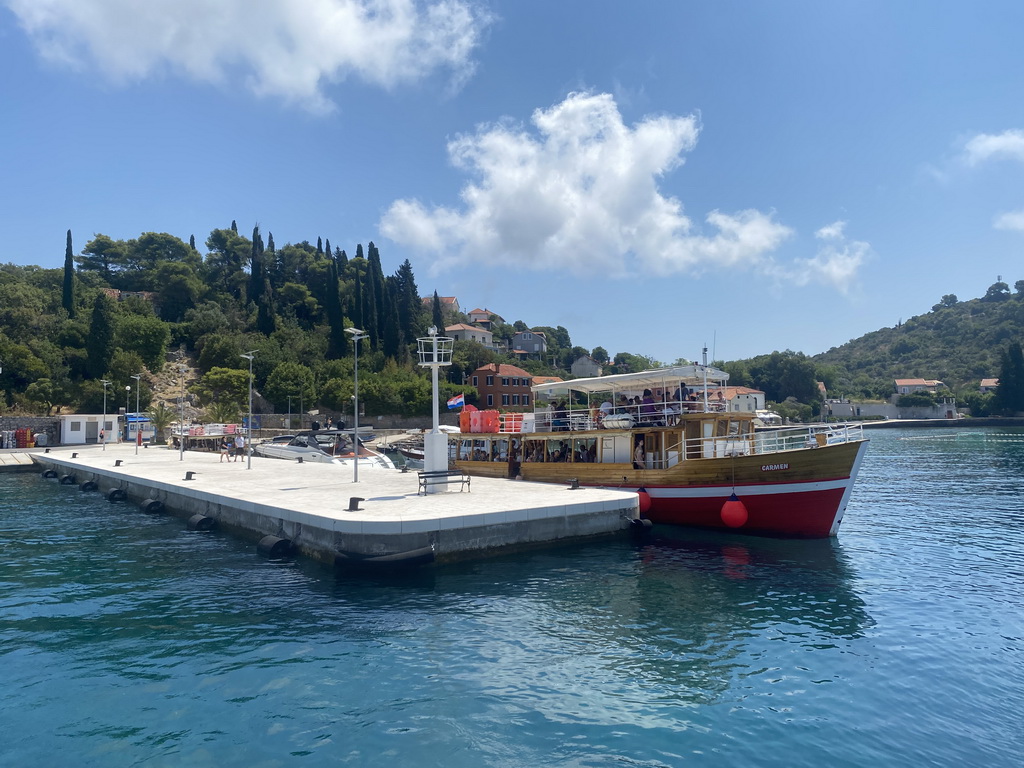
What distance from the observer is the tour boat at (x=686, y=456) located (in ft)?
60.2

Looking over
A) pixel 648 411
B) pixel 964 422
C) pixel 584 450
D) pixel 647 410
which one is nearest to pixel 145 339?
pixel 584 450

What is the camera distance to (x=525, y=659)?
9711mm

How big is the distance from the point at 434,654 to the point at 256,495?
41.0 feet

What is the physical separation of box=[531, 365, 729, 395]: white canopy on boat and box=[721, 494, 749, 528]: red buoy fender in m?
4.48

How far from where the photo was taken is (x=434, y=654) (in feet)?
32.8

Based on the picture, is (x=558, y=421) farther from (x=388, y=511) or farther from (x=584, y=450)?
(x=388, y=511)

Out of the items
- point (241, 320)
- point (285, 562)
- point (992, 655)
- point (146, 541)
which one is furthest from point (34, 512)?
point (241, 320)

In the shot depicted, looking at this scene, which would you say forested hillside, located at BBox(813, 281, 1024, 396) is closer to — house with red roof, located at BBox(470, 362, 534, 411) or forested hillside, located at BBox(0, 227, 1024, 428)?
forested hillside, located at BBox(0, 227, 1024, 428)

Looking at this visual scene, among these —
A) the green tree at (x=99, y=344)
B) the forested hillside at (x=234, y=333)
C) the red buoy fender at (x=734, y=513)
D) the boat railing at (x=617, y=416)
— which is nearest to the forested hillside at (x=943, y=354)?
the forested hillside at (x=234, y=333)

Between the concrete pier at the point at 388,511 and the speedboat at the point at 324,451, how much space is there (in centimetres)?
643

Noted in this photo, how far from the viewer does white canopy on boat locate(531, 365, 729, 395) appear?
21734 mm

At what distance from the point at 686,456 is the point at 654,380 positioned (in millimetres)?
3193

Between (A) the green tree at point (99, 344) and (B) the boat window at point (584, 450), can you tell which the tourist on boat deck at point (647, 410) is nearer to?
(B) the boat window at point (584, 450)

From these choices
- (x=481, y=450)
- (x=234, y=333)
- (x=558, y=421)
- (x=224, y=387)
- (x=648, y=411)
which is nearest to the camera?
(x=648, y=411)
